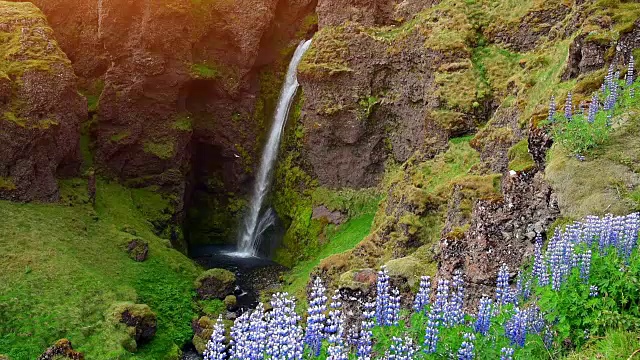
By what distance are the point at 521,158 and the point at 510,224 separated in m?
2.43

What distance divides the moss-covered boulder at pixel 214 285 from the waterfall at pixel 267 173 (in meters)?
10.2

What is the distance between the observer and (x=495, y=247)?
14227 mm

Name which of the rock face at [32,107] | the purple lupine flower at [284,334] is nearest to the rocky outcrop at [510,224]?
the purple lupine flower at [284,334]

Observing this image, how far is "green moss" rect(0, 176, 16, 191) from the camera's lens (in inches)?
1194

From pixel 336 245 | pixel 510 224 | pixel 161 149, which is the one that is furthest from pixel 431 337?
pixel 161 149

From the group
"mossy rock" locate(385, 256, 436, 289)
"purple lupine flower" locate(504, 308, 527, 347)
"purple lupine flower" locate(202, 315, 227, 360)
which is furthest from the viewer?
"mossy rock" locate(385, 256, 436, 289)

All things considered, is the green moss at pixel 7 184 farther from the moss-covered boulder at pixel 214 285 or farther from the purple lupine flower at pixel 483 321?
the purple lupine flower at pixel 483 321

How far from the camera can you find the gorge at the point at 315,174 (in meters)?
8.03

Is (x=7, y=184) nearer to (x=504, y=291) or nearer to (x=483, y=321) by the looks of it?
(x=504, y=291)

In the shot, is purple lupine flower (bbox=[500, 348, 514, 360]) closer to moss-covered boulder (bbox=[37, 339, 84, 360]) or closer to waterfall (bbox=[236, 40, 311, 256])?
moss-covered boulder (bbox=[37, 339, 84, 360])

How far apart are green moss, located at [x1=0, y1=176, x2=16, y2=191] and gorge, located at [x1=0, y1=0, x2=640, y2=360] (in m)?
0.12

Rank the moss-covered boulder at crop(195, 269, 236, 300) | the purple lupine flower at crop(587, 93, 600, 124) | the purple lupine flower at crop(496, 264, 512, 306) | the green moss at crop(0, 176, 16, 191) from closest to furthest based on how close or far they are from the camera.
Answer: the purple lupine flower at crop(496, 264, 512, 306)
the purple lupine flower at crop(587, 93, 600, 124)
the green moss at crop(0, 176, 16, 191)
the moss-covered boulder at crop(195, 269, 236, 300)

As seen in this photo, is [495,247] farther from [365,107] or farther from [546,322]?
[365,107]

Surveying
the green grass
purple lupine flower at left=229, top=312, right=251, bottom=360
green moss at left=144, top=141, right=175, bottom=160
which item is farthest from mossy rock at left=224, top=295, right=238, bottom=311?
purple lupine flower at left=229, top=312, right=251, bottom=360
